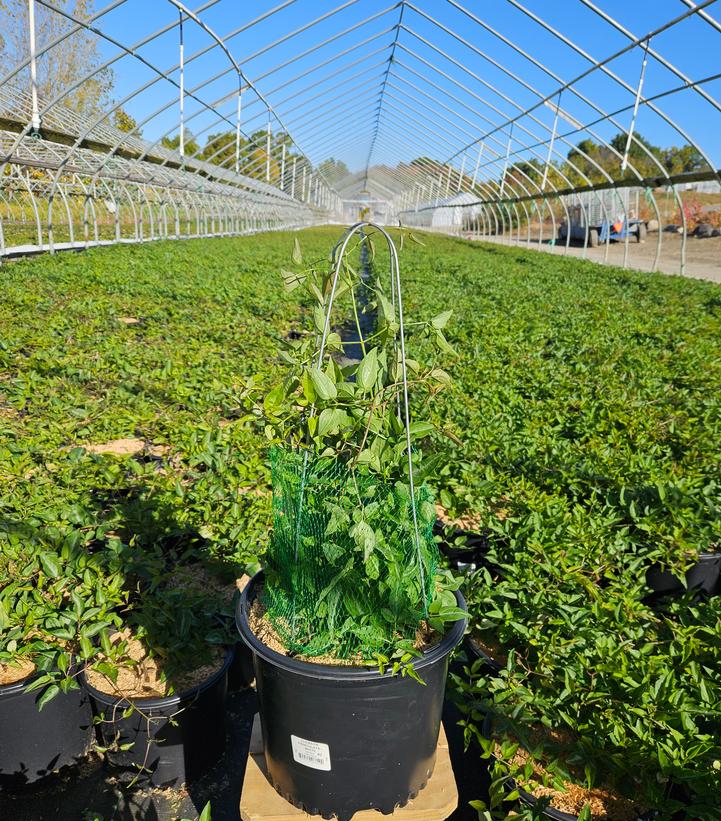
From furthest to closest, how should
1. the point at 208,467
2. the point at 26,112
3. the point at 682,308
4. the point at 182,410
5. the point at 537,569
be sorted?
the point at 26,112
the point at 682,308
the point at 182,410
the point at 208,467
the point at 537,569

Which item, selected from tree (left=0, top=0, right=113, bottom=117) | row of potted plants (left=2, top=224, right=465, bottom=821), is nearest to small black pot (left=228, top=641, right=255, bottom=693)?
row of potted plants (left=2, top=224, right=465, bottom=821)

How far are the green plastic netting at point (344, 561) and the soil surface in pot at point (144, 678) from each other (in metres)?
0.58

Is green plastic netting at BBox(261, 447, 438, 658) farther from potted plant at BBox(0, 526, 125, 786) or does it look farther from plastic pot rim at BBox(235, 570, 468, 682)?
potted plant at BBox(0, 526, 125, 786)

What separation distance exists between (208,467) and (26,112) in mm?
14378

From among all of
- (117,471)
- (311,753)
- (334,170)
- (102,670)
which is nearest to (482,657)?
(311,753)

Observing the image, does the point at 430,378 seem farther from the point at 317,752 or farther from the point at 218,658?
the point at 218,658

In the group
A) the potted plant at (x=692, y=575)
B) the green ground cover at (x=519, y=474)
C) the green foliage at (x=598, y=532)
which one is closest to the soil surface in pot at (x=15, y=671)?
the green ground cover at (x=519, y=474)

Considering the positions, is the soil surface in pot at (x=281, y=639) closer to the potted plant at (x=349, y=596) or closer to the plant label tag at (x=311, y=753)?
the potted plant at (x=349, y=596)

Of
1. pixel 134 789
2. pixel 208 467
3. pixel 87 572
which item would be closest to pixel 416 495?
pixel 87 572

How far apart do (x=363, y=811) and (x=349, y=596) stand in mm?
642

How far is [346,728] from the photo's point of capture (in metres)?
1.64

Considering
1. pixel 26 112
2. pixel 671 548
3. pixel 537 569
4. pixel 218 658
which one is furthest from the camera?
pixel 26 112

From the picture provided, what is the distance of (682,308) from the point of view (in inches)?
361

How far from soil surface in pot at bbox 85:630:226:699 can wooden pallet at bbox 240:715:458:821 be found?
16.5 inches
